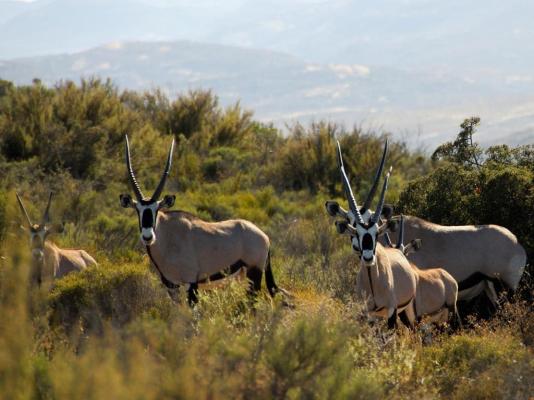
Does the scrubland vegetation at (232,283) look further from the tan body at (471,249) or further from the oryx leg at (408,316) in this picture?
→ the tan body at (471,249)

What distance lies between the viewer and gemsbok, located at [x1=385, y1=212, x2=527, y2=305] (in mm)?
12403

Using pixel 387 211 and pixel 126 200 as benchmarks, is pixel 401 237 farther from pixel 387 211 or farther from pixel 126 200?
pixel 126 200

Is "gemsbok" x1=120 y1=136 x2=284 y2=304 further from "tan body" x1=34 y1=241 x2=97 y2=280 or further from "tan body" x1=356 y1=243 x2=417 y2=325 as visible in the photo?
"tan body" x1=356 y1=243 x2=417 y2=325

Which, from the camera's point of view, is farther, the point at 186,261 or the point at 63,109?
the point at 63,109

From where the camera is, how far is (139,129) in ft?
82.2

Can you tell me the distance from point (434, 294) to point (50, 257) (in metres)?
4.50

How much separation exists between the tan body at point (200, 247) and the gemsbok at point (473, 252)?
172cm

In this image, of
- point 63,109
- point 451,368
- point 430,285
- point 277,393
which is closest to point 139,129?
point 63,109

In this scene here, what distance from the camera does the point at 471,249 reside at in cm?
1245

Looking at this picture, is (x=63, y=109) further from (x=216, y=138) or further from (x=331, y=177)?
(x=331, y=177)

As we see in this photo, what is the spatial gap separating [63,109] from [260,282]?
46.3 feet

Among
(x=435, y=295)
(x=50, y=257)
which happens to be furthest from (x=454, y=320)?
(x=50, y=257)

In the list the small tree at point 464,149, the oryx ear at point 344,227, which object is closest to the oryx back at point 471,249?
the oryx ear at point 344,227

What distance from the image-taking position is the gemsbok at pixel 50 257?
12.0 m
